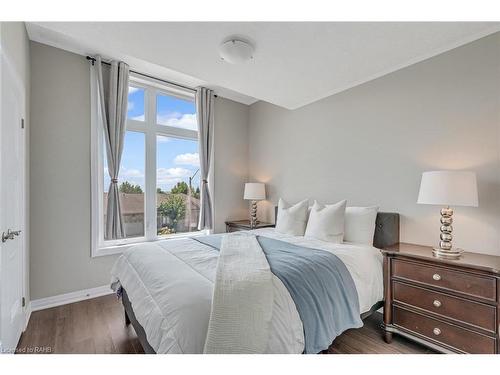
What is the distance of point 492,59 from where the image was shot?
6.56ft

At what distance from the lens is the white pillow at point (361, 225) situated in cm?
248

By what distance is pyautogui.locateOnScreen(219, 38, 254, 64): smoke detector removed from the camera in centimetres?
203

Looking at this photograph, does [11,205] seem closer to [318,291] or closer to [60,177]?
[60,177]

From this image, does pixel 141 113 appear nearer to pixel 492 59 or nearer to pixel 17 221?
pixel 17 221

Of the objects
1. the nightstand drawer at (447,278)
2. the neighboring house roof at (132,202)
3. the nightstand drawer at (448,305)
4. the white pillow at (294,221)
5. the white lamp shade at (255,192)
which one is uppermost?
the white lamp shade at (255,192)

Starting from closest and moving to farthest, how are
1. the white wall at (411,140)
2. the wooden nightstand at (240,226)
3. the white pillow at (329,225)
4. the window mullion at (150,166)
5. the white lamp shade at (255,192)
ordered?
the white wall at (411,140) → the white pillow at (329,225) → the window mullion at (150,166) → the wooden nightstand at (240,226) → the white lamp shade at (255,192)

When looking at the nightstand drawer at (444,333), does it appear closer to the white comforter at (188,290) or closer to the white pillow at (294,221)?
the white comforter at (188,290)

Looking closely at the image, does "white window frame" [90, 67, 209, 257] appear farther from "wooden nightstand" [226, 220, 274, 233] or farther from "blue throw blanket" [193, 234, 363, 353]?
"blue throw blanket" [193, 234, 363, 353]

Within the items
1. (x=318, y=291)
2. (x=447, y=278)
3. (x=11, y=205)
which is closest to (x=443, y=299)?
(x=447, y=278)

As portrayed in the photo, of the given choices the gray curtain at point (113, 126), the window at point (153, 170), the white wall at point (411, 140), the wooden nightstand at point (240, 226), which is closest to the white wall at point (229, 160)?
the wooden nightstand at point (240, 226)

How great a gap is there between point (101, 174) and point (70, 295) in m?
1.44

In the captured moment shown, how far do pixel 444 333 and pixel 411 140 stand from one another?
1.71m

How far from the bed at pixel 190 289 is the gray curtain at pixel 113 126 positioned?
104 cm
